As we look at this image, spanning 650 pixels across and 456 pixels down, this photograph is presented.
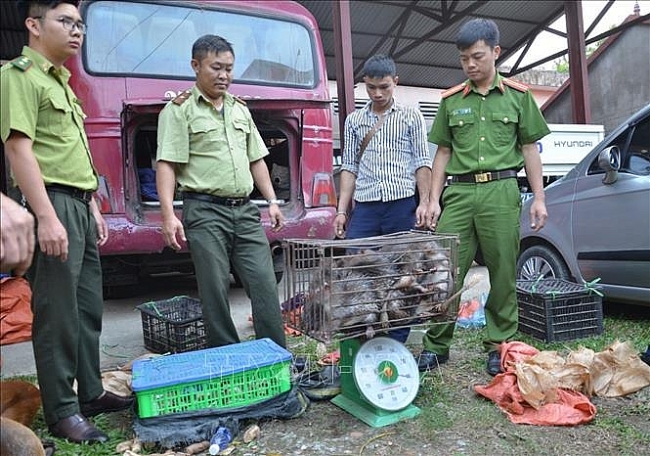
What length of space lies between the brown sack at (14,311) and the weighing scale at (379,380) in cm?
275

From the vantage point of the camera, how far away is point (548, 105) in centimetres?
1261

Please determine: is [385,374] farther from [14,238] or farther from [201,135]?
[14,238]

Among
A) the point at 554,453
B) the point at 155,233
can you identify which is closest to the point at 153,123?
the point at 155,233

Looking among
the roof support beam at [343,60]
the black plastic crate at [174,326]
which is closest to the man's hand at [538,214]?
the black plastic crate at [174,326]

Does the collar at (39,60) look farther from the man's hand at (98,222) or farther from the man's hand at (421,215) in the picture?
the man's hand at (421,215)

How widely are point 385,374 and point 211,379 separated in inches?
31.6

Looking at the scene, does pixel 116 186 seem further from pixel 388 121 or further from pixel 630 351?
pixel 630 351

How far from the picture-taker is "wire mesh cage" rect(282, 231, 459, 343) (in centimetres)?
233

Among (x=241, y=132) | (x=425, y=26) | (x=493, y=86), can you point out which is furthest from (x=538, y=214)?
(x=425, y=26)

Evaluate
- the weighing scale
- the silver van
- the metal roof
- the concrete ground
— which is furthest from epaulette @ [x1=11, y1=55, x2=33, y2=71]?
the metal roof

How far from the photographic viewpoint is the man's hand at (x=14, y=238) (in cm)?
116

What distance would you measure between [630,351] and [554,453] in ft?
3.26

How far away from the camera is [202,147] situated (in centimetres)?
286

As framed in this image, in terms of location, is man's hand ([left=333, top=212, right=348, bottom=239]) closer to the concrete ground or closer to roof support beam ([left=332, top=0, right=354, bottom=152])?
the concrete ground
